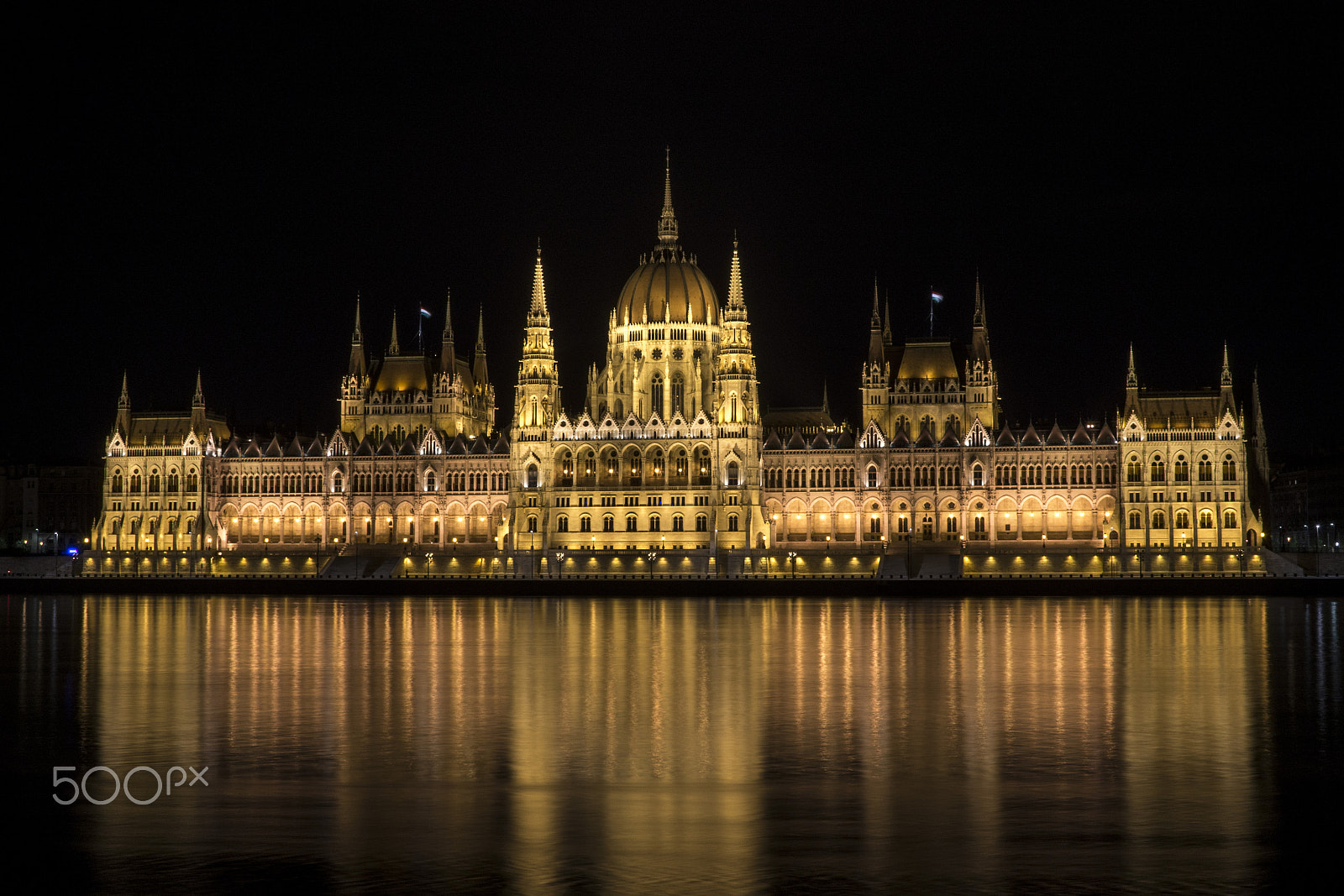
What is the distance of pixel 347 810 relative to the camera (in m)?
21.3

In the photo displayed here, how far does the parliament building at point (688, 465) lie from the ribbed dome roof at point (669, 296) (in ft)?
0.61

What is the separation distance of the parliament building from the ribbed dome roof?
185 millimetres

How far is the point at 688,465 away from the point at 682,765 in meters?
85.4

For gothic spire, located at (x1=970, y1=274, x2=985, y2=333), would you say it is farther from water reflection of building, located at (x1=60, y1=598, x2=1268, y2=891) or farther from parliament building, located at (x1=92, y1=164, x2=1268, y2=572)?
water reflection of building, located at (x1=60, y1=598, x2=1268, y2=891)

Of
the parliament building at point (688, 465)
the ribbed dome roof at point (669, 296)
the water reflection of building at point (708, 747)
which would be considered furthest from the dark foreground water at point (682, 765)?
the ribbed dome roof at point (669, 296)

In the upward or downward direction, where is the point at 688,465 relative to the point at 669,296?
downward

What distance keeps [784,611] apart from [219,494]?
63.9 meters

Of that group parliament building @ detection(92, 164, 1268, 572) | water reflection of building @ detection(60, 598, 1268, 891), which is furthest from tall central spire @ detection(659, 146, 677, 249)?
water reflection of building @ detection(60, 598, 1268, 891)

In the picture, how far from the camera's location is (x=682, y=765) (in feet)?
82.0

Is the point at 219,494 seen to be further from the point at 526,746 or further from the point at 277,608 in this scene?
the point at 526,746

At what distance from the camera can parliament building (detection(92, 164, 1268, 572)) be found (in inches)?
4173

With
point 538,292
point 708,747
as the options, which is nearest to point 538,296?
point 538,292

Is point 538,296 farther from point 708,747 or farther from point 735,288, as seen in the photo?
point 708,747

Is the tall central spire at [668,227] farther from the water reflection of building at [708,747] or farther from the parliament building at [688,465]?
the water reflection of building at [708,747]
